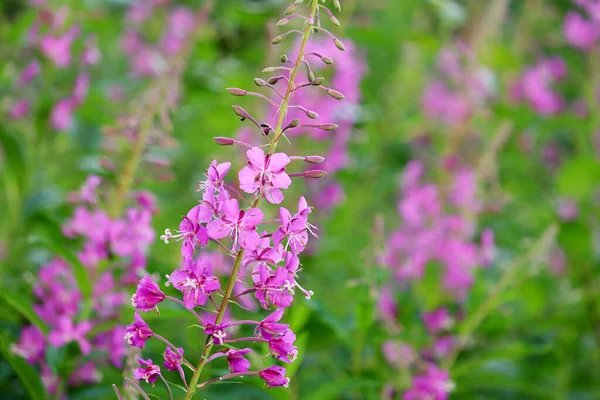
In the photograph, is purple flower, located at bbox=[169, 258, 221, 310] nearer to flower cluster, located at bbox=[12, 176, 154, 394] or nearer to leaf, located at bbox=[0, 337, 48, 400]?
leaf, located at bbox=[0, 337, 48, 400]

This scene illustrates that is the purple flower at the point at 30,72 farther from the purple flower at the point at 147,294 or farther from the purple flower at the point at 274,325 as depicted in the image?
Result: the purple flower at the point at 274,325

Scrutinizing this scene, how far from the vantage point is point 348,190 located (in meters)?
4.37

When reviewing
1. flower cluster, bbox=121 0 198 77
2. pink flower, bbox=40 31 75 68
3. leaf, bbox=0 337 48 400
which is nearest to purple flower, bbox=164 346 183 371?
leaf, bbox=0 337 48 400

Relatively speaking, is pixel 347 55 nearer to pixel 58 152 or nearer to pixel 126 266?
pixel 58 152

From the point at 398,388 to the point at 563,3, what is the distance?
3.09 m

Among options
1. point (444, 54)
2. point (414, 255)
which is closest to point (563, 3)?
point (444, 54)

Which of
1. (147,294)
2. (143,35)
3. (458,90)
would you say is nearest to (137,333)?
(147,294)

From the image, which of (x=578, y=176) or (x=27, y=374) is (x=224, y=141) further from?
(x=578, y=176)

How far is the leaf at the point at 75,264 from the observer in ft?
7.54

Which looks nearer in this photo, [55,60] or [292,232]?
[292,232]

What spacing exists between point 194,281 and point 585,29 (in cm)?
365

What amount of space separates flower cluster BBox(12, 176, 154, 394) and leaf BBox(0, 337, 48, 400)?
0.11 meters

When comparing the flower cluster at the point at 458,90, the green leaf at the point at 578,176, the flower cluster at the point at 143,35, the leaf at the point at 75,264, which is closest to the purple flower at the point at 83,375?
the leaf at the point at 75,264

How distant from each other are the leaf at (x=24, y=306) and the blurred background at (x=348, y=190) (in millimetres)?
12
